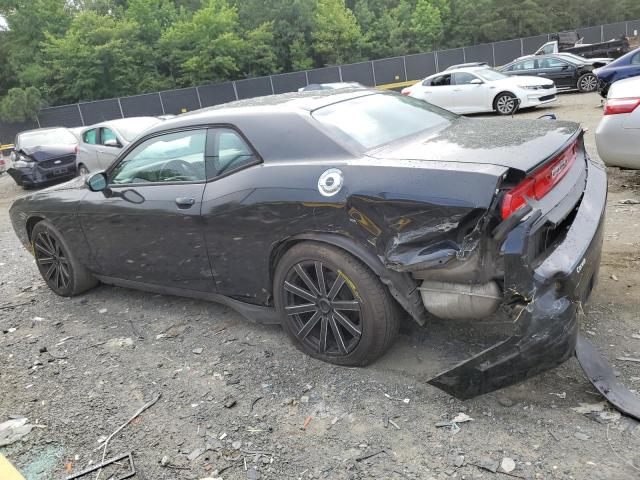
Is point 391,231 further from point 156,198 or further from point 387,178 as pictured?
point 156,198

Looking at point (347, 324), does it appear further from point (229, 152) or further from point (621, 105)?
point (621, 105)

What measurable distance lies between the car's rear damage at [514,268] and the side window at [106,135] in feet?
31.4

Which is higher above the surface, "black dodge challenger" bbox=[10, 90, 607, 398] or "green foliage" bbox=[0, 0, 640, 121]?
"green foliage" bbox=[0, 0, 640, 121]

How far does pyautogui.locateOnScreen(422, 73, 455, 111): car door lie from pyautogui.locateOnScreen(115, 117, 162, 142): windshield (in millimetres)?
8306

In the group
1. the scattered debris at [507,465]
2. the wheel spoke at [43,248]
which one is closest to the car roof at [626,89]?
the scattered debris at [507,465]

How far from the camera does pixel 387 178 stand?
2.88 meters

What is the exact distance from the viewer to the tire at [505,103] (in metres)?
14.7

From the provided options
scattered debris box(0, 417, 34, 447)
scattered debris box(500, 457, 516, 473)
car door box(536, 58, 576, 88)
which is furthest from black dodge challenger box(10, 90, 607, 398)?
car door box(536, 58, 576, 88)

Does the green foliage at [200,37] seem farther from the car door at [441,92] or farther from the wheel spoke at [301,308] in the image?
the wheel spoke at [301,308]

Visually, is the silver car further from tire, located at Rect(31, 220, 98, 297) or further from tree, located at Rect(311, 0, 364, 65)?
tree, located at Rect(311, 0, 364, 65)

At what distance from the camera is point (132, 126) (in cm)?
1105

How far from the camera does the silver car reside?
5473 mm

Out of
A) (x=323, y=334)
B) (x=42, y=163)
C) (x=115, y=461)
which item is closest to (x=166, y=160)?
(x=323, y=334)

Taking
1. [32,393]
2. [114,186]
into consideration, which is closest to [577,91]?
[114,186]
